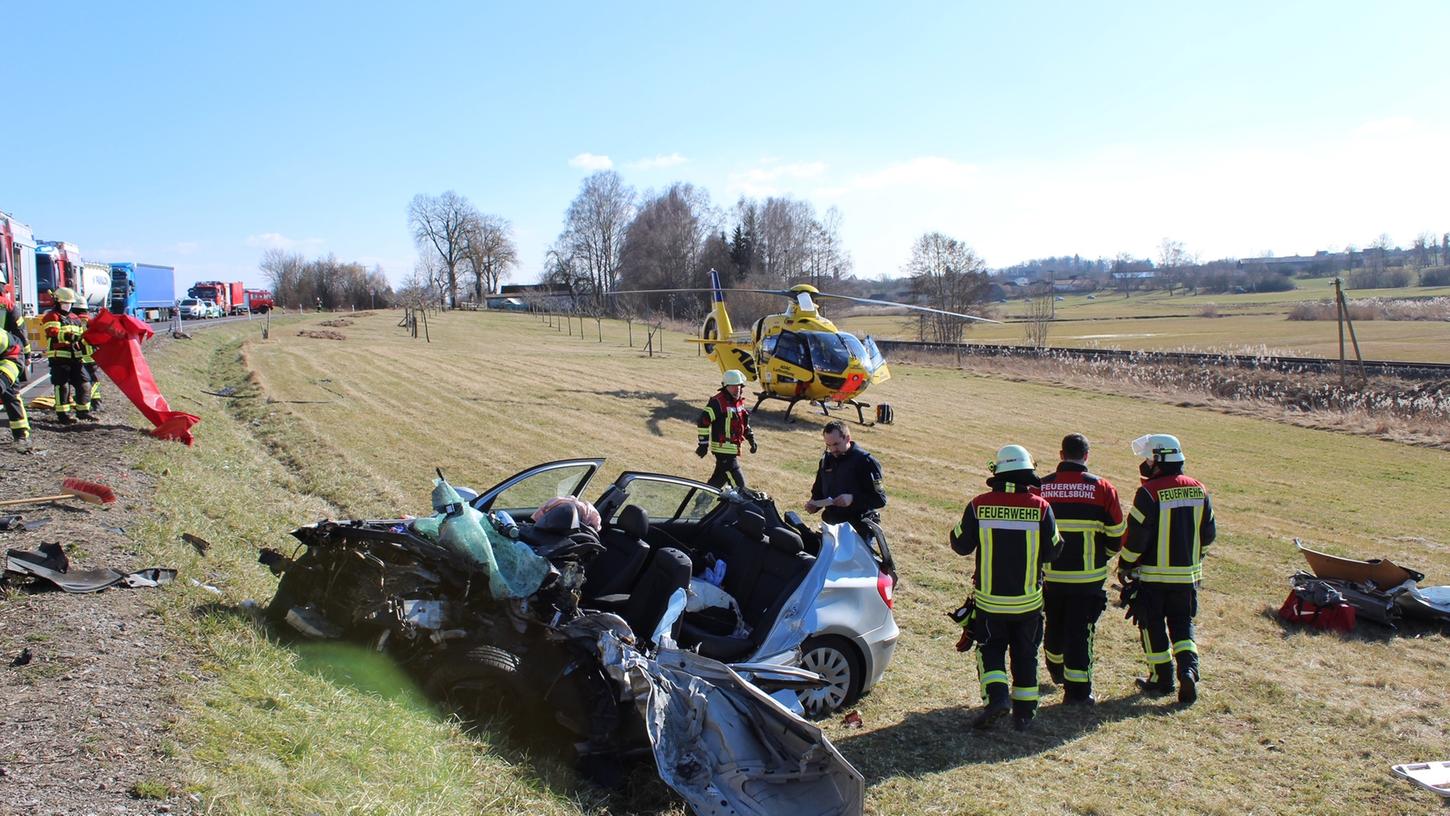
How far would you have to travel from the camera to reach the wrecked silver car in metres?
4.02

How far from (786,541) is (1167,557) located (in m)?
2.83

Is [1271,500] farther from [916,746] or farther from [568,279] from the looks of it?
[568,279]

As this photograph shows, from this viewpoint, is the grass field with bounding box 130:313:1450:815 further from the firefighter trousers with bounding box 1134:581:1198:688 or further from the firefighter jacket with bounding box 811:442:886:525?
the firefighter jacket with bounding box 811:442:886:525

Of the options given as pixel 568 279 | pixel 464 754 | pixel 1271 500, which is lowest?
pixel 1271 500

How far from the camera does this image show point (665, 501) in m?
6.09

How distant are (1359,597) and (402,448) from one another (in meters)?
12.5

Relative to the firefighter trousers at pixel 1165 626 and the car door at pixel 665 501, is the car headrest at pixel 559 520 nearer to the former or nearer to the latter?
the car door at pixel 665 501

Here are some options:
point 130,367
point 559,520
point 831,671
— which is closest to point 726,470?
point 831,671

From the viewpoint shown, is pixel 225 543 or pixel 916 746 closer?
pixel 916 746

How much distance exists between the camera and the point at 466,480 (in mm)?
12219

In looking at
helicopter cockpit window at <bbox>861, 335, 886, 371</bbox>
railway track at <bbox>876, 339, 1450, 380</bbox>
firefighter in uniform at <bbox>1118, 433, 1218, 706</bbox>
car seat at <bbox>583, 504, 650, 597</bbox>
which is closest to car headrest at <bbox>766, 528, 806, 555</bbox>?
car seat at <bbox>583, 504, 650, 597</bbox>

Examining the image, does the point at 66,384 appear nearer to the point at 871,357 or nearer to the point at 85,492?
the point at 85,492

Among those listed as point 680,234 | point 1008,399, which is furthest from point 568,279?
point 1008,399

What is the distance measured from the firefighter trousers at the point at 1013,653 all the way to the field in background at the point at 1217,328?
27449mm
